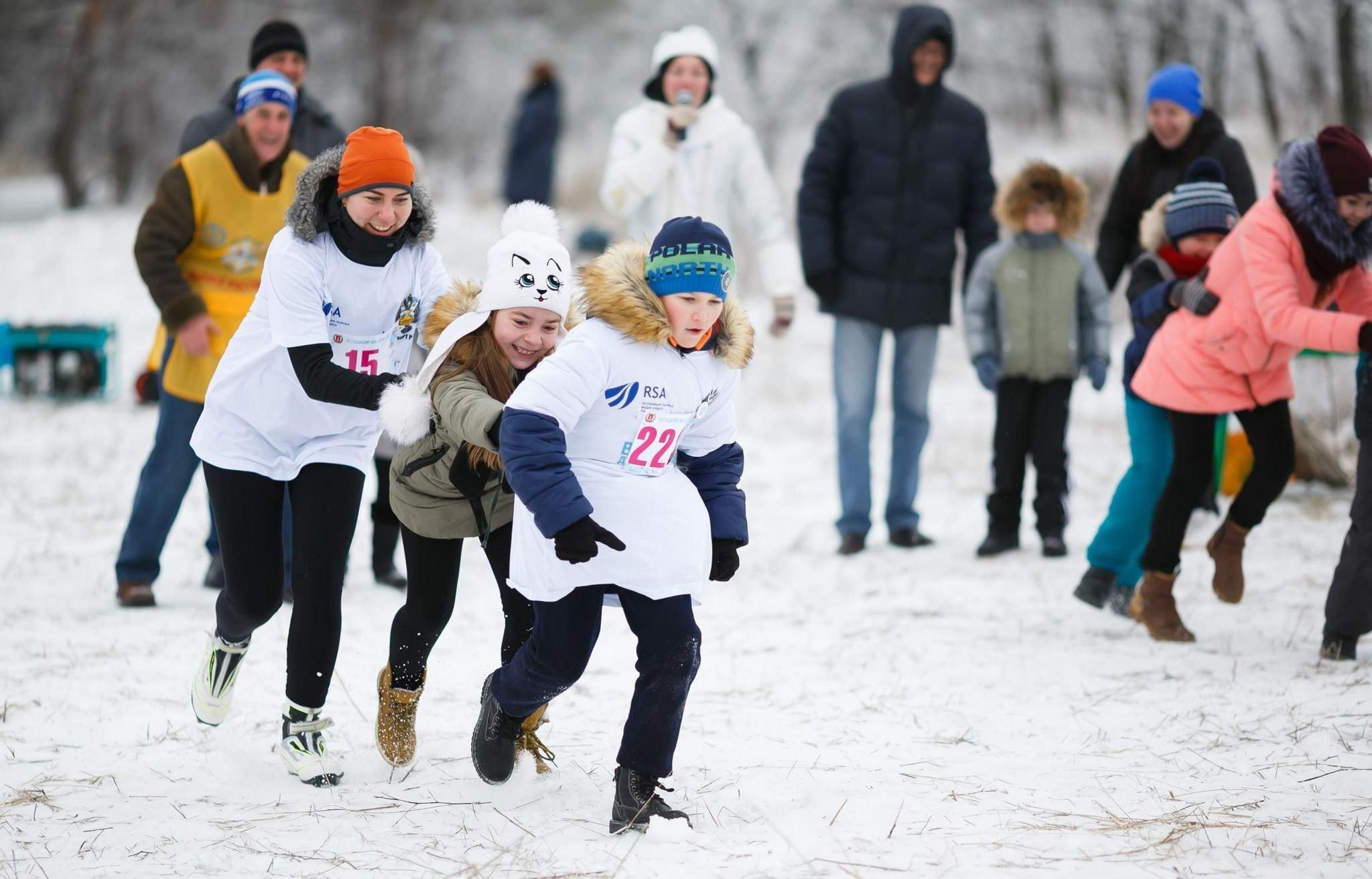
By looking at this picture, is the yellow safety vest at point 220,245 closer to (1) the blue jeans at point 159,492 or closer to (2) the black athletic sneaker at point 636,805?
(1) the blue jeans at point 159,492

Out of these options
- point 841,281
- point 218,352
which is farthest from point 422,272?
point 841,281

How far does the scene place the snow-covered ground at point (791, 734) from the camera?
10.7 ft

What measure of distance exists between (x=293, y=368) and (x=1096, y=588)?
11.0ft

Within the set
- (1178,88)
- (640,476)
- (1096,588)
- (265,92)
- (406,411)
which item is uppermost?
(1178,88)

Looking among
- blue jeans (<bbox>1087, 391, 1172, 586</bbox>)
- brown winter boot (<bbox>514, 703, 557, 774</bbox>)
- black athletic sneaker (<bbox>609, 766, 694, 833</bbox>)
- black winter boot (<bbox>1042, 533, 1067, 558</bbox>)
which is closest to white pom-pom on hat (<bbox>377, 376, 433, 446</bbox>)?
brown winter boot (<bbox>514, 703, 557, 774</bbox>)

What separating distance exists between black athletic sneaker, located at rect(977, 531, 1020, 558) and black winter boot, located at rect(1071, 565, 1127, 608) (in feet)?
4.23

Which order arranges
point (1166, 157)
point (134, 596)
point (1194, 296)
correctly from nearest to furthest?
point (1194, 296), point (134, 596), point (1166, 157)

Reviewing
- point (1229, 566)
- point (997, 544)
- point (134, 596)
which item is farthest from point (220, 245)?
point (1229, 566)

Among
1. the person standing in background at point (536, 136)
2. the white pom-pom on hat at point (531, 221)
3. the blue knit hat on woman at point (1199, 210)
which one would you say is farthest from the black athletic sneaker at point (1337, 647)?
the person standing in background at point (536, 136)

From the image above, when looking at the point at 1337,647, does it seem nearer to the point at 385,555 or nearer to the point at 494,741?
the point at 494,741

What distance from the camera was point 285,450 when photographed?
390 cm

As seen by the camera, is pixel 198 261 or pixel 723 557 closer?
pixel 723 557

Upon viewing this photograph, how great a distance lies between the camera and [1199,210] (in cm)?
542

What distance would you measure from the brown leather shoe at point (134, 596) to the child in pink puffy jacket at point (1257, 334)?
4013mm
